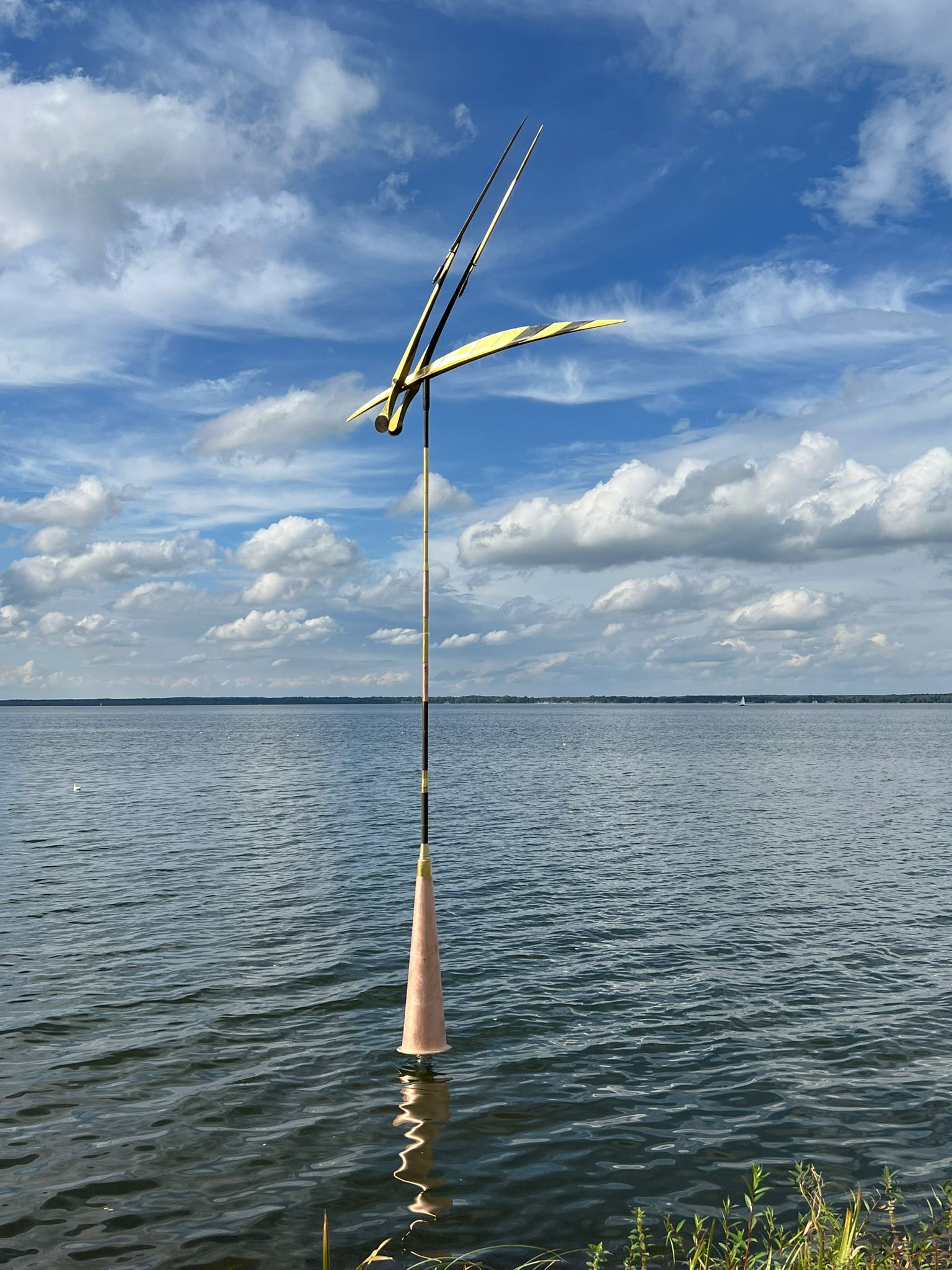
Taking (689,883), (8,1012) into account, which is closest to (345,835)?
(689,883)

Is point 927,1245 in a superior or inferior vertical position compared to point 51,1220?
superior

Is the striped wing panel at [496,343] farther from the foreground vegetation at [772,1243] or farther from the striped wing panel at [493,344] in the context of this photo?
the foreground vegetation at [772,1243]

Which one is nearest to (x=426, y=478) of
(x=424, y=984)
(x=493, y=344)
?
(x=493, y=344)

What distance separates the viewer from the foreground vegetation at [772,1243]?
355 inches

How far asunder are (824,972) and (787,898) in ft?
28.4

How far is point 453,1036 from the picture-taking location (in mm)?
17391

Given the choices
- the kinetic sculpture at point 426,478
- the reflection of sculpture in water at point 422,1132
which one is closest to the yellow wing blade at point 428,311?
the kinetic sculpture at point 426,478

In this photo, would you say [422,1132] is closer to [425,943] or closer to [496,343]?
[425,943]

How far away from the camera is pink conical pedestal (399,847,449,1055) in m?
15.3

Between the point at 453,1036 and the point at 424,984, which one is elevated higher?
the point at 424,984

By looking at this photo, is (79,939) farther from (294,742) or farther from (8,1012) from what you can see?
(294,742)

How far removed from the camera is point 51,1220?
11.1 metres

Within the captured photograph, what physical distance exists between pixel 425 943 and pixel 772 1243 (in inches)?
263

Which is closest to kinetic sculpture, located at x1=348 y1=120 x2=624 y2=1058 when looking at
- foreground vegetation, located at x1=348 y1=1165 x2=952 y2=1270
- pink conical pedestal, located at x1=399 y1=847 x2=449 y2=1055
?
pink conical pedestal, located at x1=399 y1=847 x2=449 y2=1055
